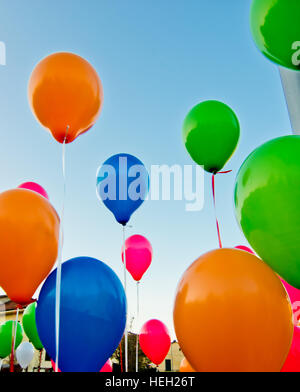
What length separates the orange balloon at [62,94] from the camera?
2.29 m

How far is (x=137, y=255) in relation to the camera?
502cm

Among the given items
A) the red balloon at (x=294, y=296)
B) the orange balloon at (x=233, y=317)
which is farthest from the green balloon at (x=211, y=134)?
the orange balloon at (x=233, y=317)

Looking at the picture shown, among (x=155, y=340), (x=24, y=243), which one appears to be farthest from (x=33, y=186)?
(x=155, y=340)

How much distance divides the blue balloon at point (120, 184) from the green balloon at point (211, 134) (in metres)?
0.75

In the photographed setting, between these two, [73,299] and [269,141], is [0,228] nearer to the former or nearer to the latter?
[73,299]

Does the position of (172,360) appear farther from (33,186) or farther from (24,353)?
(33,186)

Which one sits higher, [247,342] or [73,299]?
[73,299]

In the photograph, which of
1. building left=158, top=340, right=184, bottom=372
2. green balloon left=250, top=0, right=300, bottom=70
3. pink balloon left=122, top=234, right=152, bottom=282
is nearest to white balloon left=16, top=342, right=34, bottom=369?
pink balloon left=122, top=234, right=152, bottom=282

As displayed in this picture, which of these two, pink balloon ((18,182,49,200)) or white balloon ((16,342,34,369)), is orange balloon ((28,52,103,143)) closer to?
pink balloon ((18,182,49,200))

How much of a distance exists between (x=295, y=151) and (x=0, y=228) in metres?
1.71

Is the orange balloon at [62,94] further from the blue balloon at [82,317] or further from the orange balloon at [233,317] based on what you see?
the orange balloon at [233,317]

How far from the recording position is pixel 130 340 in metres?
21.9

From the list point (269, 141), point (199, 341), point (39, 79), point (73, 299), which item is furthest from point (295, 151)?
point (39, 79)

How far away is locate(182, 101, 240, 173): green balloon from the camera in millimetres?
3277
